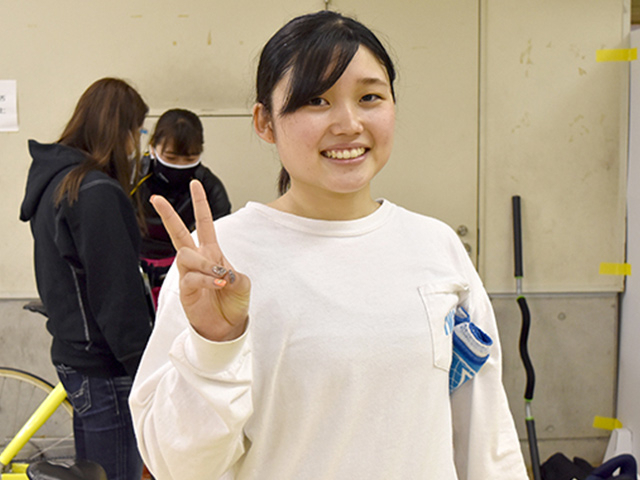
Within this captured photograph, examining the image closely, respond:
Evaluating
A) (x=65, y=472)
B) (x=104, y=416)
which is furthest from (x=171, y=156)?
(x=65, y=472)

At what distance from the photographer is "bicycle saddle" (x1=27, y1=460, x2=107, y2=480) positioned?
45.0 inches

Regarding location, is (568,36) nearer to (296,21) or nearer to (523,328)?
(523,328)

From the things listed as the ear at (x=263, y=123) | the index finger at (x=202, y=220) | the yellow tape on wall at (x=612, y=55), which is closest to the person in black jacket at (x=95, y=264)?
the ear at (x=263, y=123)

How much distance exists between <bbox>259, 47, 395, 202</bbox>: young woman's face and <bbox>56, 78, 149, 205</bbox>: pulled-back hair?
954 mm

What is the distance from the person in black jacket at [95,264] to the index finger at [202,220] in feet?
2.79

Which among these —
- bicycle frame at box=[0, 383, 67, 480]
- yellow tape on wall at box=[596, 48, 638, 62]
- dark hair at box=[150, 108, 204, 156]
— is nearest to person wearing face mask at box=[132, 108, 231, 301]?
dark hair at box=[150, 108, 204, 156]

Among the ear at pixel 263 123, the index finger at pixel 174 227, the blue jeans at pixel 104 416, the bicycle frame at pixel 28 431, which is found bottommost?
the bicycle frame at pixel 28 431

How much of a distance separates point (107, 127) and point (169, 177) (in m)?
0.71

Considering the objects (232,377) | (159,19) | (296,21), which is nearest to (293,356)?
(232,377)

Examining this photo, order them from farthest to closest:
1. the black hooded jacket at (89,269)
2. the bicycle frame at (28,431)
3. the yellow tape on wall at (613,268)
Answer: the yellow tape on wall at (613,268) < the bicycle frame at (28,431) < the black hooded jacket at (89,269)

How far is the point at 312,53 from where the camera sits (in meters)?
0.78

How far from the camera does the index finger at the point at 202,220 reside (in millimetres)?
669

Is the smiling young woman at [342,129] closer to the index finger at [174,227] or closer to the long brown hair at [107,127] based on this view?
the index finger at [174,227]

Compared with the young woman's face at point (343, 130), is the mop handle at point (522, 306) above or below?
below
